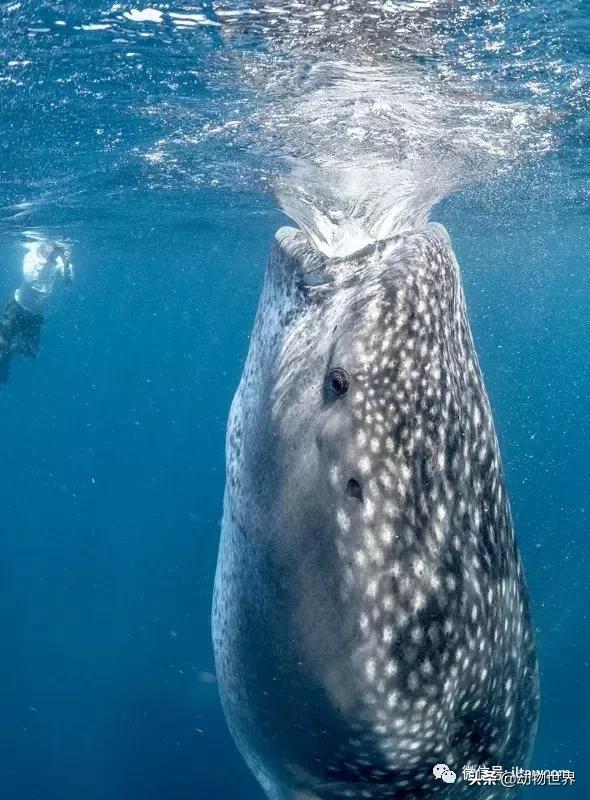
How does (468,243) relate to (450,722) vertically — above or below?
below

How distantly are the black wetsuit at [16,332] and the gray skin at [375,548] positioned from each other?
16.6m

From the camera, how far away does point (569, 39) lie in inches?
290

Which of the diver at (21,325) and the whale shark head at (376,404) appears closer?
the whale shark head at (376,404)

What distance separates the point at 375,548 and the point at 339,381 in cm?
62

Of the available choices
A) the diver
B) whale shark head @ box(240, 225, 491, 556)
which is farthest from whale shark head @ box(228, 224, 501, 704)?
the diver

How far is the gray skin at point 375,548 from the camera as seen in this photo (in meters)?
2.41

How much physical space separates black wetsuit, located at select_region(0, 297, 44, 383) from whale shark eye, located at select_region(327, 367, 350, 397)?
55.5 ft

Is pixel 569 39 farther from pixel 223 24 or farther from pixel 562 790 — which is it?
pixel 562 790

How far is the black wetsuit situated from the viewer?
17797mm

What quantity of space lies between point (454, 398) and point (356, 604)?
875mm

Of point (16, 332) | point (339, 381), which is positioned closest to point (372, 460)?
point (339, 381)

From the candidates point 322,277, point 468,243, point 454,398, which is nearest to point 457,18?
point 322,277

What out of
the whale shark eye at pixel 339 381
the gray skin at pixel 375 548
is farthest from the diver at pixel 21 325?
the whale shark eye at pixel 339 381

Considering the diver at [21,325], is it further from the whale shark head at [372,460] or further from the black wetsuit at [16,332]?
the whale shark head at [372,460]
